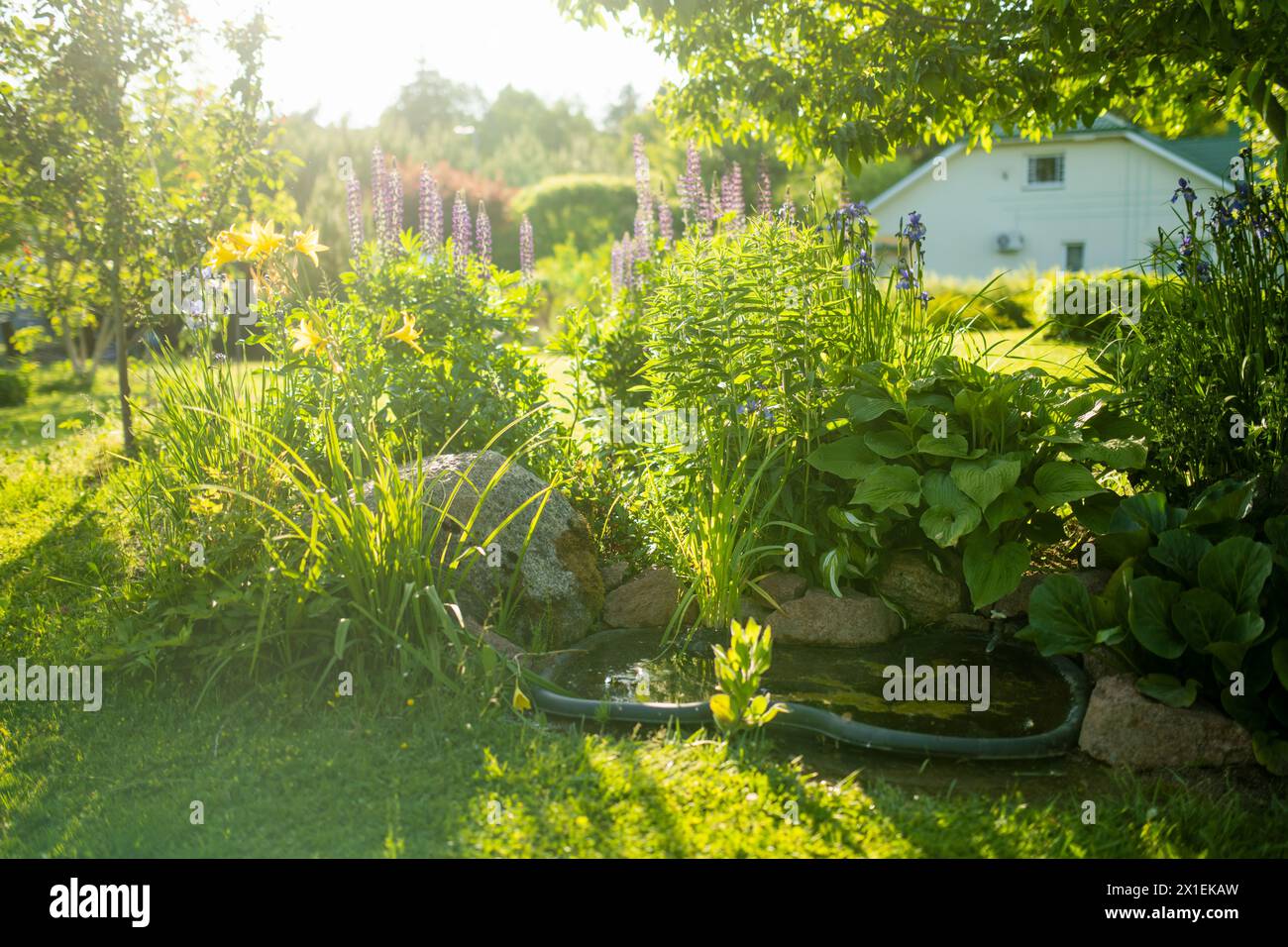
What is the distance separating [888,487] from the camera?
4129 millimetres

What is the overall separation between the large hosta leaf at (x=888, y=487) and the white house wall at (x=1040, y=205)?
2356 centimetres

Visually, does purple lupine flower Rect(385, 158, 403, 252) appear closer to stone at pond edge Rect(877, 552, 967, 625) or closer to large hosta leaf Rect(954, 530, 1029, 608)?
stone at pond edge Rect(877, 552, 967, 625)

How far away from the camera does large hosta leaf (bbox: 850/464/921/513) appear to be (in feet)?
13.5

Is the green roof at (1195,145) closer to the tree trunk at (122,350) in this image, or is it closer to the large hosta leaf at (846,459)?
the tree trunk at (122,350)

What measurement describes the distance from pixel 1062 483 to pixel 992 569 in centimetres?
45

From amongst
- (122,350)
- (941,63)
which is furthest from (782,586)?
(122,350)

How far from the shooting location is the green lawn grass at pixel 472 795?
109 inches

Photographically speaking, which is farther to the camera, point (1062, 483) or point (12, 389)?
point (12, 389)

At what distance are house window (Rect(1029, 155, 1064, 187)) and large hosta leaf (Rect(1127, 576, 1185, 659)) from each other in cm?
2626

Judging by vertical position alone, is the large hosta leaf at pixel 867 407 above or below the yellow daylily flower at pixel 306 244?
below

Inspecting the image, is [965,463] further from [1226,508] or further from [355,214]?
[355,214]

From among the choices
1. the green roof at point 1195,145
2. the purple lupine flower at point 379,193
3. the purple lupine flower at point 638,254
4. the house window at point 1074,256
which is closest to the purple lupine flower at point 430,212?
the purple lupine flower at point 379,193
